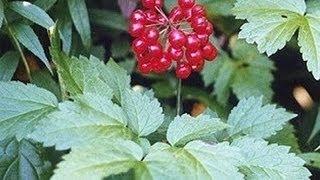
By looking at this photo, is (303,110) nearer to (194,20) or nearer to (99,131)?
(194,20)

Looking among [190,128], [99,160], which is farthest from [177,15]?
[99,160]

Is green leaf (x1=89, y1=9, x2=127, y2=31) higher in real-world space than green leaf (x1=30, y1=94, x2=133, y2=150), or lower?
lower

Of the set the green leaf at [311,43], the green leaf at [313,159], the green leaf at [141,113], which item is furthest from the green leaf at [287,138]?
the green leaf at [141,113]

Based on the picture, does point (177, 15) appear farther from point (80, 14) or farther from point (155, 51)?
point (80, 14)

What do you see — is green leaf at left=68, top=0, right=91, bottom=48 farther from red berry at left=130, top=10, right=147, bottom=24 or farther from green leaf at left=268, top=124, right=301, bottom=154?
green leaf at left=268, top=124, right=301, bottom=154

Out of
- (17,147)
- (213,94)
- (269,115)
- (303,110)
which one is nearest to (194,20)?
(269,115)

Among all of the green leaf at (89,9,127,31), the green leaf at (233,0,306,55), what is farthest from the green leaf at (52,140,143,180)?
the green leaf at (89,9,127,31)

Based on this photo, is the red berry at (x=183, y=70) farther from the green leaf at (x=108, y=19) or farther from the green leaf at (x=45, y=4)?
the green leaf at (x=108, y=19)
